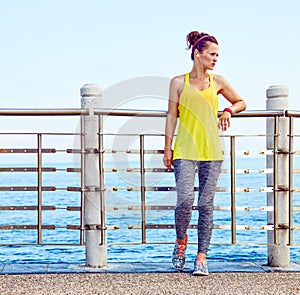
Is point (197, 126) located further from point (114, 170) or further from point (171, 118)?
point (114, 170)

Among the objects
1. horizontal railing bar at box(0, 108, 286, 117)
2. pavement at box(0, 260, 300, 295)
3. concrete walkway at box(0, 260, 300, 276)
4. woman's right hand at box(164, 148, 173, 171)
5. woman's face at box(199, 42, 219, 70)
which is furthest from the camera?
horizontal railing bar at box(0, 108, 286, 117)

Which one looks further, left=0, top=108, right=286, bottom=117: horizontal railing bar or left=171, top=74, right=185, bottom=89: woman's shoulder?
left=0, top=108, right=286, bottom=117: horizontal railing bar

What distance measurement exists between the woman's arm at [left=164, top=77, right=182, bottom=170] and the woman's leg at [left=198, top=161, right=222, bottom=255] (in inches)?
8.7

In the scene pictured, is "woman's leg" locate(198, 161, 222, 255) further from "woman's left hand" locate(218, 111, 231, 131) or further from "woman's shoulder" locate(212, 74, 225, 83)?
"woman's shoulder" locate(212, 74, 225, 83)

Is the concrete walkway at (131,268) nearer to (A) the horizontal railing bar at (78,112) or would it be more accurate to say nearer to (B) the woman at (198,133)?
(B) the woman at (198,133)

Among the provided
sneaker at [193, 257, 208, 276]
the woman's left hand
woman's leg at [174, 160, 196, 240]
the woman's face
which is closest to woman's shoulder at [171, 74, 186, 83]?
the woman's face

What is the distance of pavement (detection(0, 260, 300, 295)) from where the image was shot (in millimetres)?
4234

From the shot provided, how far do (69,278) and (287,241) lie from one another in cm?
173

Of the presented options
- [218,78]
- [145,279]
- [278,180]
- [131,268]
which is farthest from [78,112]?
[278,180]

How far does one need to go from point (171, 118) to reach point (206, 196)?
0.57 metres

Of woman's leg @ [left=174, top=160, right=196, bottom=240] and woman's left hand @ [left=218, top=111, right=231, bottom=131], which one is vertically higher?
woman's left hand @ [left=218, top=111, right=231, bottom=131]

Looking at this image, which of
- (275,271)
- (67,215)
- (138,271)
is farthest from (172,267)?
(67,215)

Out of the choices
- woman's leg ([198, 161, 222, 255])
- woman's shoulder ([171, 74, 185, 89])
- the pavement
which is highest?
woman's shoulder ([171, 74, 185, 89])

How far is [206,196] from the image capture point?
15.5 ft
